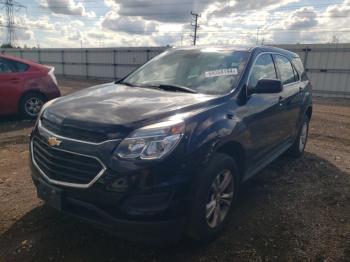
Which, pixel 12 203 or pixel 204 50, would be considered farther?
pixel 204 50

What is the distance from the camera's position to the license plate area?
8.51 ft

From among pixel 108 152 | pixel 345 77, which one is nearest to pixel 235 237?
pixel 108 152

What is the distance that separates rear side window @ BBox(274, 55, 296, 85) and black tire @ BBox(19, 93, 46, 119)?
5752mm

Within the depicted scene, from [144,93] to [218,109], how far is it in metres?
0.84

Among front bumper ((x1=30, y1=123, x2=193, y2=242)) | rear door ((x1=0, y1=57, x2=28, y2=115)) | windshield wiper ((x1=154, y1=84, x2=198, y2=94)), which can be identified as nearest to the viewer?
front bumper ((x1=30, y1=123, x2=193, y2=242))

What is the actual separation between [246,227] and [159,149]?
1506mm

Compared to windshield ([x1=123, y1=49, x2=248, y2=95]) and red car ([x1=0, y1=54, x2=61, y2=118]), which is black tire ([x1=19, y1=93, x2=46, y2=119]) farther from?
windshield ([x1=123, y1=49, x2=248, y2=95])

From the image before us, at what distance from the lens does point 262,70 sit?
4043 mm

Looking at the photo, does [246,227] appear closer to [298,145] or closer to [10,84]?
[298,145]

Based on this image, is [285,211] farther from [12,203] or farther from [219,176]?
[12,203]

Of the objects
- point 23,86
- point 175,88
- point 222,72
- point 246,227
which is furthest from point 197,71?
point 23,86

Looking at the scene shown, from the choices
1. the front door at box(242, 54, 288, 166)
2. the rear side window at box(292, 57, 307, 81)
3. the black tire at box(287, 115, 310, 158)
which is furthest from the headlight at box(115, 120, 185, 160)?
the rear side window at box(292, 57, 307, 81)

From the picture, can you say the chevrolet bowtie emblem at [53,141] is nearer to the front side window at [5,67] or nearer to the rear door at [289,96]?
the rear door at [289,96]

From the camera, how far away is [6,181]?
4273 mm
